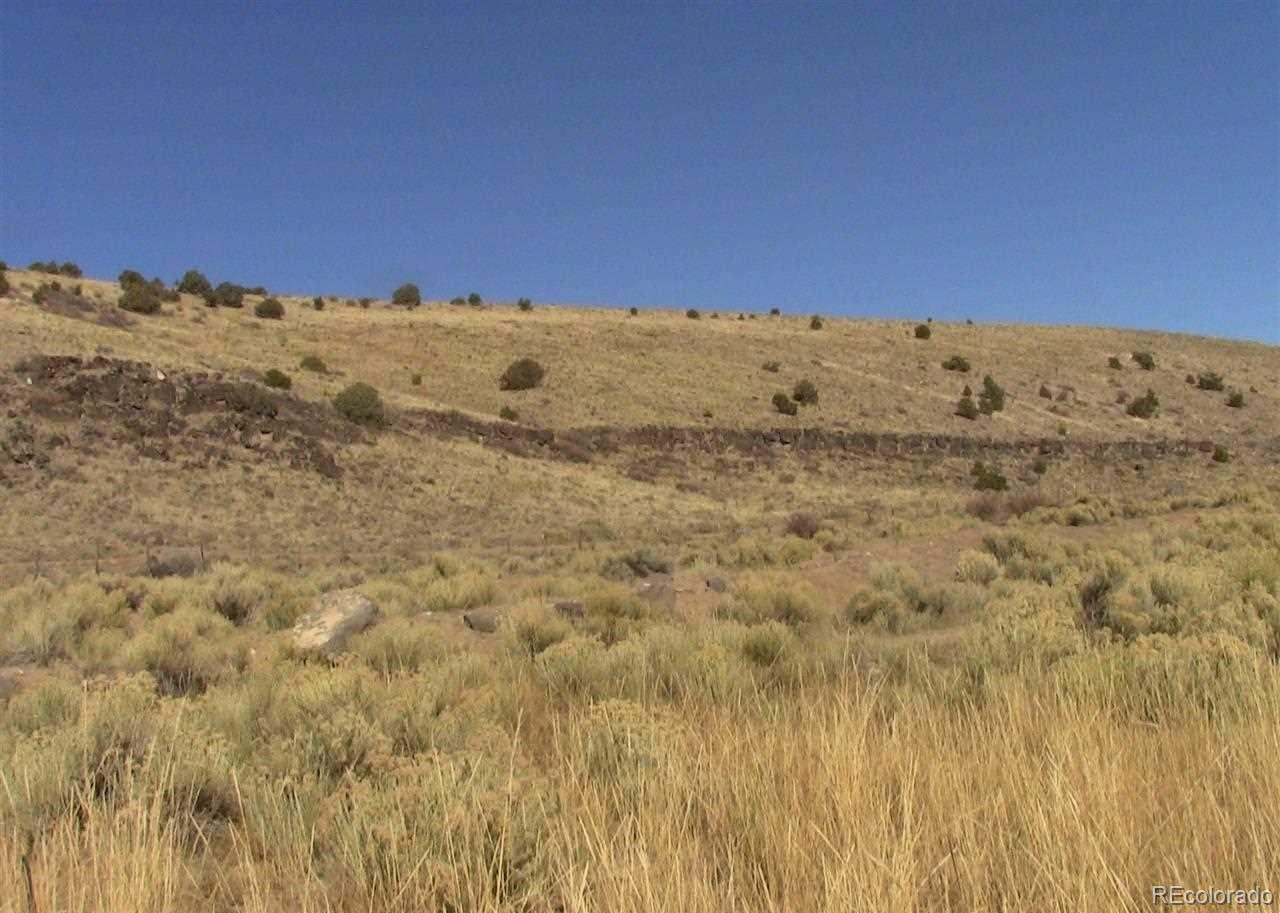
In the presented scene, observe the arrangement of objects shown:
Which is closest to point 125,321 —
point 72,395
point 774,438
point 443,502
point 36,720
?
point 72,395

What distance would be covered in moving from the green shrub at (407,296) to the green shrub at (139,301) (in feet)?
79.1

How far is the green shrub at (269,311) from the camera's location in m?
56.2

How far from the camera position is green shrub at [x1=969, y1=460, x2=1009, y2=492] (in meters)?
41.2

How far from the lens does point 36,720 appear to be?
617 cm

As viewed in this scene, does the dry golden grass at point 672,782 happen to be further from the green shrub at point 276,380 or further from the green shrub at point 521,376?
the green shrub at point 521,376

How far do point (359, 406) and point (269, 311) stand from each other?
949 inches

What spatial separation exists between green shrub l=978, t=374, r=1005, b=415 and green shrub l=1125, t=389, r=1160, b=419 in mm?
9196

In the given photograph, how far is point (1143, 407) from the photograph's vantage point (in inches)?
2365

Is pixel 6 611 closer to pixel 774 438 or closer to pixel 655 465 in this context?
pixel 655 465

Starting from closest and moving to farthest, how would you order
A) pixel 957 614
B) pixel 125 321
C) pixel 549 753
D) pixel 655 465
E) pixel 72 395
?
pixel 549 753, pixel 957 614, pixel 72 395, pixel 655 465, pixel 125 321

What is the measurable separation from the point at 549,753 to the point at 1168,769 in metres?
3.10

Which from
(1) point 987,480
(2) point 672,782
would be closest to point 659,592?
(2) point 672,782

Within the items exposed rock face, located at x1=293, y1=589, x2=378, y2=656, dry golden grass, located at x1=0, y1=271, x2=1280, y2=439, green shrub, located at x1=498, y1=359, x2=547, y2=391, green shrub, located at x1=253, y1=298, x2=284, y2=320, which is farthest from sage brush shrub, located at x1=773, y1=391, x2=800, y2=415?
exposed rock face, located at x1=293, y1=589, x2=378, y2=656

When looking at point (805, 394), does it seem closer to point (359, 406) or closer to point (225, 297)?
point (359, 406)
